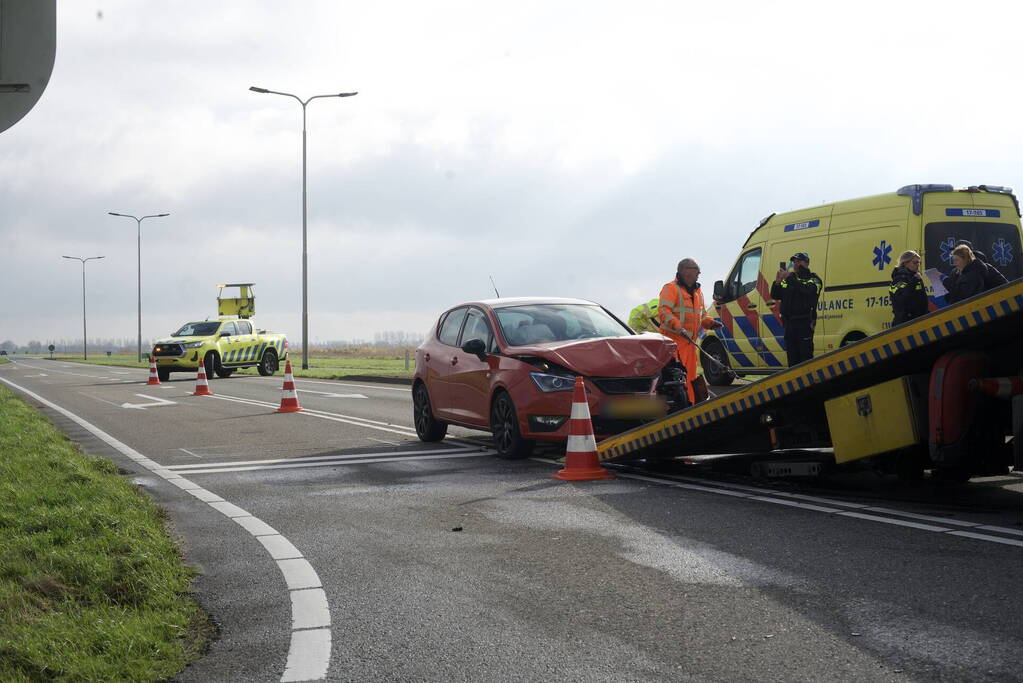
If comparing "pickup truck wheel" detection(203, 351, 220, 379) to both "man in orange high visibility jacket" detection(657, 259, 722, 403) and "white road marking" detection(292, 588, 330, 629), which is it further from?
"white road marking" detection(292, 588, 330, 629)

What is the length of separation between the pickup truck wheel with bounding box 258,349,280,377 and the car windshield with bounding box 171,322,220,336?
198 centimetres

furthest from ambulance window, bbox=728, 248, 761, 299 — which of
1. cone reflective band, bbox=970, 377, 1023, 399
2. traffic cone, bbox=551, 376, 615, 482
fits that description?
cone reflective band, bbox=970, 377, 1023, 399

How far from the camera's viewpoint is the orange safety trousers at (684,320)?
11.4m

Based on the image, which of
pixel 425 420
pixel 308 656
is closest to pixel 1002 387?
pixel 308 656

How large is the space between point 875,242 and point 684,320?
186 inches

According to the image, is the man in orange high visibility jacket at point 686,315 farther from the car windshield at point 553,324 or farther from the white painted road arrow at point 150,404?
the white painted road arrow at point 150,404

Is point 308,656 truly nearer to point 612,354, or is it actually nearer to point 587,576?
point 587,576

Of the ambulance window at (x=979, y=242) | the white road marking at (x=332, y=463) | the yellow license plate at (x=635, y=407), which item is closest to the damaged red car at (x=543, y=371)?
the yellow license plate at (x=635, y=407)

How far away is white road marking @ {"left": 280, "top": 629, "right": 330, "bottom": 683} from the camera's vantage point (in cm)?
405

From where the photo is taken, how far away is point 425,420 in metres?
12.6

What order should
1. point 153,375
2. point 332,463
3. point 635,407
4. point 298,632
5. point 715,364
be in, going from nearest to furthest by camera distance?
point 298,632 < point 635,407 < point 332,463 < point 715,364 < point 153,375

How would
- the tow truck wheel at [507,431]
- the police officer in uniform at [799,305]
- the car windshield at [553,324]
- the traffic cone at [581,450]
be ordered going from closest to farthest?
the traffic cone at [581,450] < the tow truck wheel at [507,431] < the car windshield at [553,324] < the police officer in uniform at [799,305]

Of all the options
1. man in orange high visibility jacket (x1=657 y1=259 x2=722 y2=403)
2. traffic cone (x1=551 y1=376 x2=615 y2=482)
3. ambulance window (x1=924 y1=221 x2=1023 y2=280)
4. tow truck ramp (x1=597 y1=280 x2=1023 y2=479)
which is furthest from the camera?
ambulance window (x1=924 y1=221 x2=1023 y2=280)

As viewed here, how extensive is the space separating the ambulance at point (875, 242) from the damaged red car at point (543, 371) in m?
3.10
